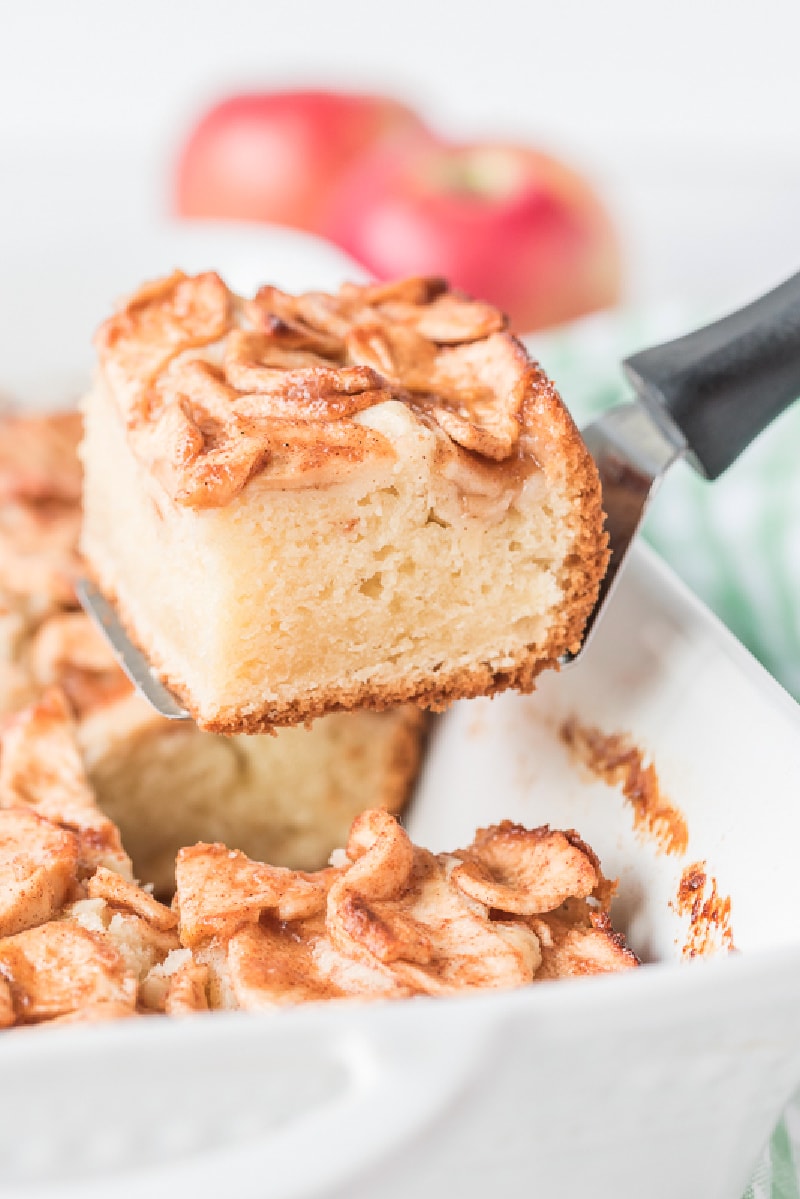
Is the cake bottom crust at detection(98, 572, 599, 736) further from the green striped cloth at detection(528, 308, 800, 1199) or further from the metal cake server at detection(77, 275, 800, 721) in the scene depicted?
the green striped cloth at detection(528, 308, 800, 1199)

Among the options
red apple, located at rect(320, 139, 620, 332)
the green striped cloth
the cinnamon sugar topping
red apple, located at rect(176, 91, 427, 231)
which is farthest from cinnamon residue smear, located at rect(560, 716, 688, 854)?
red apple, located at rect(176, 91, 427, 231)

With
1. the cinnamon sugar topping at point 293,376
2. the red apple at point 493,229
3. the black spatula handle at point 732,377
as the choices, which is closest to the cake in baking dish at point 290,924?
the cinnamon sugar topping at point 293,376

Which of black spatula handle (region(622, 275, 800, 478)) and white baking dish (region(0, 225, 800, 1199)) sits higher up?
black spatula handle (region(622, 275, 800, 478))

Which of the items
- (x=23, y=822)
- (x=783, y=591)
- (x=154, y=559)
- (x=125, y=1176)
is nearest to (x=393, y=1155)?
(x=125, y=1176)

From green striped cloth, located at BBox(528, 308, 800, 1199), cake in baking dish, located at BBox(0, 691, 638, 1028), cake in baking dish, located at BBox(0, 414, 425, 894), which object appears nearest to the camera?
cake in baking dish, located at BBox(0, 691, 638, 1028)

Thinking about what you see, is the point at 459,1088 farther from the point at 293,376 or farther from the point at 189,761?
the point at 189,761

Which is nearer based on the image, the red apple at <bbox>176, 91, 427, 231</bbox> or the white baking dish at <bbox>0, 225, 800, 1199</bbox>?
the white baking dish at <bbox>0, 225, 800, 1199</bbox>

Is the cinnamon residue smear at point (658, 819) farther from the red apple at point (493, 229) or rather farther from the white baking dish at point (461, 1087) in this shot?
the red apple at point (493, 229)

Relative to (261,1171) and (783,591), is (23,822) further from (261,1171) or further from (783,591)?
(783,591)
